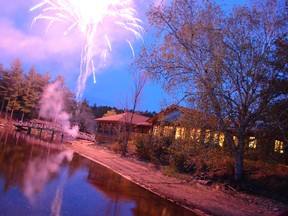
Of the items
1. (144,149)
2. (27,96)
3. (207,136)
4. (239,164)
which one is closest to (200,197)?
(207,136)

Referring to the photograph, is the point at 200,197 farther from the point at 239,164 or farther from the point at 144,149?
the point at 144,149

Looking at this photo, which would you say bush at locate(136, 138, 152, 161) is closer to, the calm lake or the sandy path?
the sandy path

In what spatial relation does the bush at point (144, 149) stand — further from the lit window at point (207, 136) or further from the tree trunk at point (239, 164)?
the lit window at point (207, 136)

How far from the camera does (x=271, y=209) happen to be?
13.2 m

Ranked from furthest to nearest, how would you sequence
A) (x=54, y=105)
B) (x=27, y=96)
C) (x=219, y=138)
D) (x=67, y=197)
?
(x=54, y=105)
(x=27, y=96)
(x=219, y=138)
(x=67, y=197)

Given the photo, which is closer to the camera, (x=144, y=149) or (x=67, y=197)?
(x=67, y=197)

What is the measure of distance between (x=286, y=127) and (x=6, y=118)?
211 feet

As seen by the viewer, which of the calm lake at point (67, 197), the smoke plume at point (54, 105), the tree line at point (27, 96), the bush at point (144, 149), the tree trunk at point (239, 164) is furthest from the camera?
the smoke plume at point (54, 105)

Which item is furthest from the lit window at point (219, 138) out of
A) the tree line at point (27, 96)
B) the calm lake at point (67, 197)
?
the tree line at point (27, 96)

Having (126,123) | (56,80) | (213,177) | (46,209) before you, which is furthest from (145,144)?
(56,80)

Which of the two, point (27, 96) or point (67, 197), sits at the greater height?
point (27, 96)

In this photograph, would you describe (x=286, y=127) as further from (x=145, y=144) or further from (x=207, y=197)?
(x=145, y=144)

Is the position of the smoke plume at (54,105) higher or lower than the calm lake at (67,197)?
higher

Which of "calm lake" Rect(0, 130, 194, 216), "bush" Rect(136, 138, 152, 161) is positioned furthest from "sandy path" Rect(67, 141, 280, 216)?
"bush" Rect(136, 138, 152, 161)
